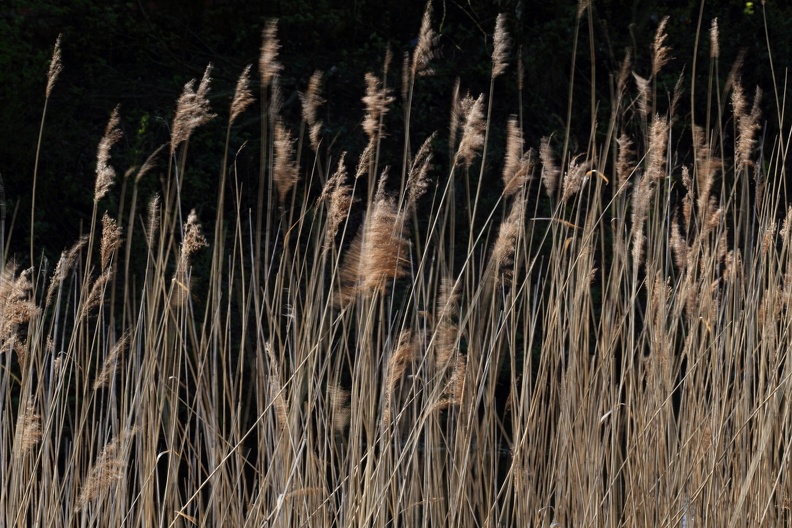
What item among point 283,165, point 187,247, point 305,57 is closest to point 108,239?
point 187,247

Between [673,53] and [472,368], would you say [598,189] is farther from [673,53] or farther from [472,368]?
[673,53]

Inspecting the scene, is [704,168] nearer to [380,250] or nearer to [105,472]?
[380,250]

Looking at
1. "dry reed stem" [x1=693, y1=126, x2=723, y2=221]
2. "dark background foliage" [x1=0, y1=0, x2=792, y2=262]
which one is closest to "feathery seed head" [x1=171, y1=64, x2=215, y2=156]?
"dry reed stem" [x1=693, y1=126, x2=723, y2=221]

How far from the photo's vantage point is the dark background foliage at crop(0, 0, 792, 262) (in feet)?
16.3

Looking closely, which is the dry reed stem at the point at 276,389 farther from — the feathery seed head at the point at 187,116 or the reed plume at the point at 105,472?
the feathery seed head at the point at 187,116

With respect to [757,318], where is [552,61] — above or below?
above

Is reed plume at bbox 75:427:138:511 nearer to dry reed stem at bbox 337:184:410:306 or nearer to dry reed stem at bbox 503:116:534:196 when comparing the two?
dry reed stem at bbox 337:184:410:306

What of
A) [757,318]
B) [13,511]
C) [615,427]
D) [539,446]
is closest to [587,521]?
[615,427]

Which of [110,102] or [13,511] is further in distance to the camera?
[110,102]

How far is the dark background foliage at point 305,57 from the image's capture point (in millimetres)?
4969

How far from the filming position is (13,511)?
1776mm

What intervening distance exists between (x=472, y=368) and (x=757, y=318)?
0.61 meters

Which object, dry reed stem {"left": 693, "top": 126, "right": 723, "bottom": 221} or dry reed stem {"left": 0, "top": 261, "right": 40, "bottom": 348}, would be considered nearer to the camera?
dry reed stem {"left": 0, "top": 261, "right": 40, "bottom": 348}

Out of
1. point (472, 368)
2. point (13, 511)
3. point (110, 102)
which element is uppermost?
point (110, 102)
